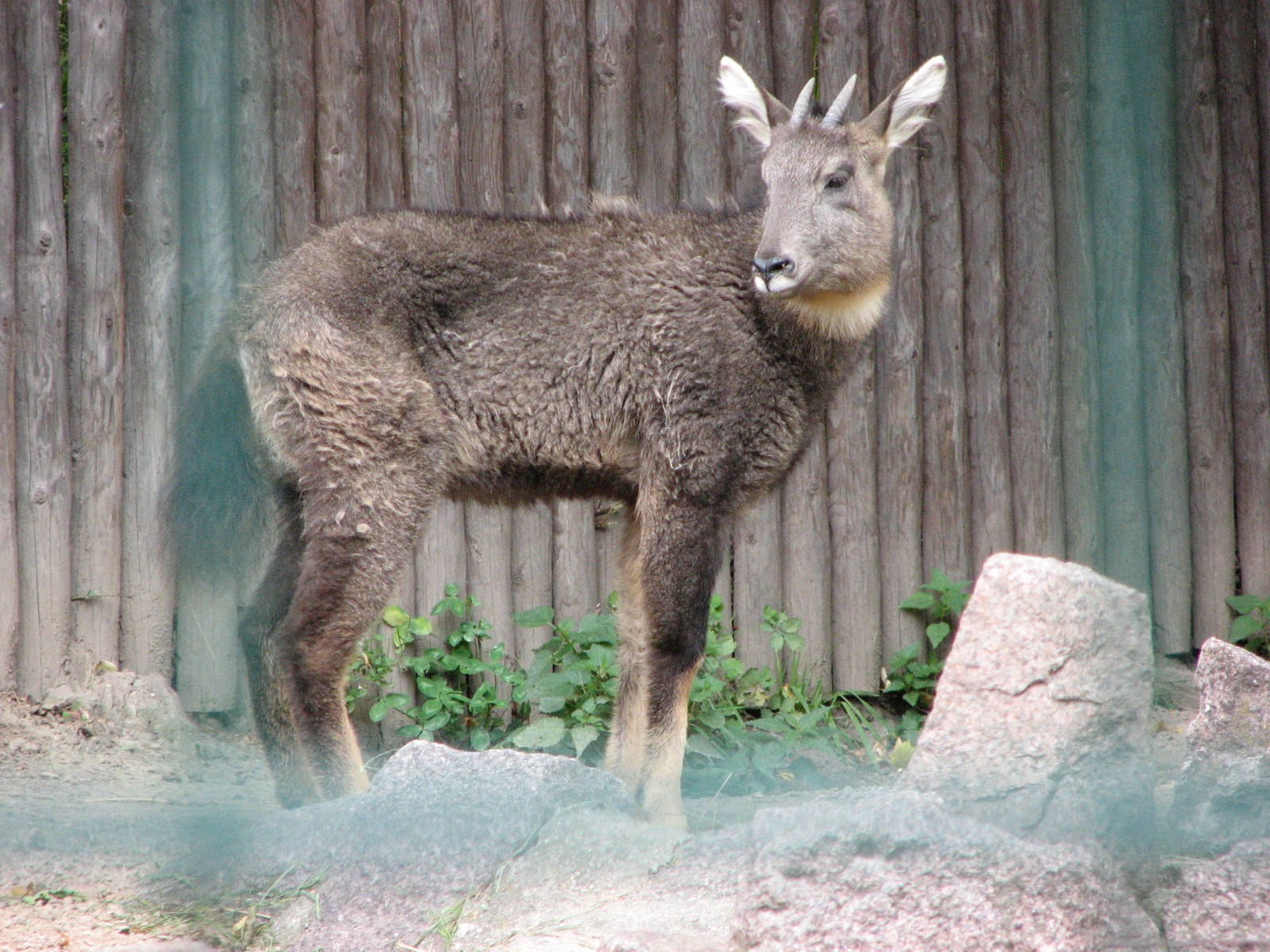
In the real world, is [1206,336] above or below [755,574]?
above

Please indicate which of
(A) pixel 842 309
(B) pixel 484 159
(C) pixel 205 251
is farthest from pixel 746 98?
(C) pixel 205 251

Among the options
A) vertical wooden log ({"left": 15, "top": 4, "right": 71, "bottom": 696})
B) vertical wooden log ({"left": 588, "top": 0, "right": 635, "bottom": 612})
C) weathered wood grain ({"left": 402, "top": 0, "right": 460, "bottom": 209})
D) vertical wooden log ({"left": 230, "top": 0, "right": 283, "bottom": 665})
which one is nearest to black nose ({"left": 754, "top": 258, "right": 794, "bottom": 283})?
vertical wooden log ({"left": 588, "top": 0, "right": 635, "bottom": 612})

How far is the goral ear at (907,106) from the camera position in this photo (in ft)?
15.9

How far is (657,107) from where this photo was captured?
604 centimetres

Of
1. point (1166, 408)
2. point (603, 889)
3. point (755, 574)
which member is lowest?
point (603, 889)

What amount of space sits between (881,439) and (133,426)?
10.3 feet

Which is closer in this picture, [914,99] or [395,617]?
[914,99]

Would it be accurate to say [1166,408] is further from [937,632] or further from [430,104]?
[430,104]

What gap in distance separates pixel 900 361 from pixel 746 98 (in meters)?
1.66

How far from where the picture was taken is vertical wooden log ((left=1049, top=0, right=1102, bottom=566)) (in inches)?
231

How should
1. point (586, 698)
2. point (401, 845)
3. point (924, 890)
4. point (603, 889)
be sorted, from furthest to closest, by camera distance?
point (586, 698)
point (603, 889)
point (401, 845)
point (924, 890)

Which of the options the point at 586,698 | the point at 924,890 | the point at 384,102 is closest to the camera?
the point at 924,890

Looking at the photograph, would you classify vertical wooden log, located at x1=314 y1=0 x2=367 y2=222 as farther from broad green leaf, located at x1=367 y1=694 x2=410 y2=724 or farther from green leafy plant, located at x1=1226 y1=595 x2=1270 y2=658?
green leafy plant, located at x1=1226 y1=595 x2=1270 y2=658

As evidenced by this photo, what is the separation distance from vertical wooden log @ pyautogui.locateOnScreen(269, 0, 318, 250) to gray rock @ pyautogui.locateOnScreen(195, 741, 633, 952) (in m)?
2.61
